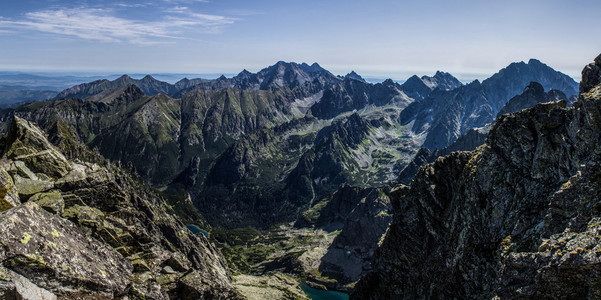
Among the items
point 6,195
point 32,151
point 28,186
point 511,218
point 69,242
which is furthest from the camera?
point 511,218

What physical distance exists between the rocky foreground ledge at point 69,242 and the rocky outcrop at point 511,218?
37.6 metres

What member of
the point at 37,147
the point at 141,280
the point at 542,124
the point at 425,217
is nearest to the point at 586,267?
the point at 542,124

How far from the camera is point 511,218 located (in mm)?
46906

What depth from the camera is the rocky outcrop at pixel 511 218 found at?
31234 millimetres

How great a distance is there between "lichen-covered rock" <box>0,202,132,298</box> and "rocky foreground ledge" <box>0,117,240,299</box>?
6 cm

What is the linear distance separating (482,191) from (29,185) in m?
66.3

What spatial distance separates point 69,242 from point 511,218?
5330 centimetres

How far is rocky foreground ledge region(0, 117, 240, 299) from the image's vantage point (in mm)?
22469

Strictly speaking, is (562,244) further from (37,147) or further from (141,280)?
(37,147)

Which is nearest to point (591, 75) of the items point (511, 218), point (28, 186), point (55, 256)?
point (511, 218)

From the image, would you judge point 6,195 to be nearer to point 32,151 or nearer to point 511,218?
point 32,151

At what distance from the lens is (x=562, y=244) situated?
3098 cm

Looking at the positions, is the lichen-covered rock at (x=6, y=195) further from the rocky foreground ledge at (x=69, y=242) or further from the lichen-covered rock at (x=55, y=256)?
the lichen-covered rock at (x=55, y=256)

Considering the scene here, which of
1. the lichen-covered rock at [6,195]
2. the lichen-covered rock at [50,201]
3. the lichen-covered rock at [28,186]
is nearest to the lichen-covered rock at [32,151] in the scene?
the lichen-covered rock at [28,186]
